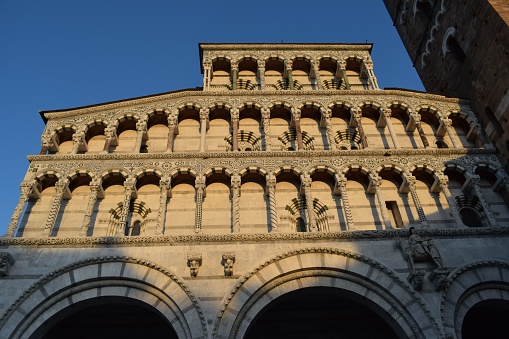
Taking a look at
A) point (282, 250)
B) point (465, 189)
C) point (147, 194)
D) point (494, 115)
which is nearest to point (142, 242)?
point (147, 194)

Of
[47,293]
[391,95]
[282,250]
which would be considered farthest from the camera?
[391,95]

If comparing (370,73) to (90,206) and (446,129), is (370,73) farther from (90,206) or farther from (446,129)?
(90,206)

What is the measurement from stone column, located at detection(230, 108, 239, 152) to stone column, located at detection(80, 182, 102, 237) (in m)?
3.77

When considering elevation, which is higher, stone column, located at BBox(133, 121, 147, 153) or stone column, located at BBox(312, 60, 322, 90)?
stone column, located at BBox(312, 60, 322, 90)

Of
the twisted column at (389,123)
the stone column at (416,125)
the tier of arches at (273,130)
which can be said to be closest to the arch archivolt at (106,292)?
the tier of arches at (273,130)

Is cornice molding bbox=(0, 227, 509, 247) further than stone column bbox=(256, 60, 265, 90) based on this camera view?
No

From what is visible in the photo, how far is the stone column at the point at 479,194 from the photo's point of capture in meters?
11.4

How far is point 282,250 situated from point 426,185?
4809 millimetres

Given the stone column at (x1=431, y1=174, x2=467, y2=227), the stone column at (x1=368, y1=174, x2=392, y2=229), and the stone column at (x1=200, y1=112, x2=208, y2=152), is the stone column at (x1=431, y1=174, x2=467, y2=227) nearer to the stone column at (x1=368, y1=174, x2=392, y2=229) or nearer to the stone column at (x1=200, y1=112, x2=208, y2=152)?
the stone column at (x1=368, y1=174, x2=392, y2=229)

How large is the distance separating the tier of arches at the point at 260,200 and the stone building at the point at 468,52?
1823 millimetres

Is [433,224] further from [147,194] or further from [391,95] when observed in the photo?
[147,194]

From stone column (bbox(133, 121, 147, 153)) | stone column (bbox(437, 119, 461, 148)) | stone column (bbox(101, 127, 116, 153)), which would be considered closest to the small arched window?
stone column (bbox(437, 119, 461, 148))

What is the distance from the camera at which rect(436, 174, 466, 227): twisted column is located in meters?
11.5

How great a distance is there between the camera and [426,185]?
12.6 meters
